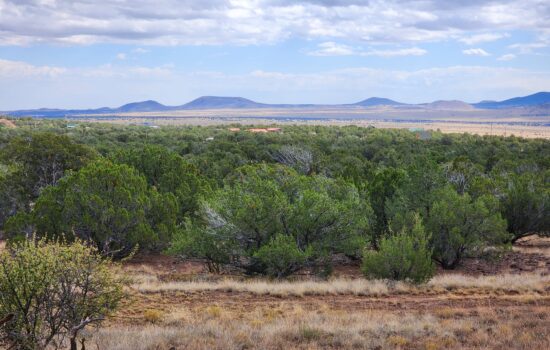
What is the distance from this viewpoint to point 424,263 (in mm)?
18016

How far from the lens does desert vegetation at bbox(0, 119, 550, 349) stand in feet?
32.8

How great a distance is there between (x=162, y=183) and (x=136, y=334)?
61.5 ft

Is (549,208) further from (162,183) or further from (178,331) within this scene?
(178,331)

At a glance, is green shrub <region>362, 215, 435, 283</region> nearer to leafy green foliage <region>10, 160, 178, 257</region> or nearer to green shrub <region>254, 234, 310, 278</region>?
green shrub <region>254, 234, 310, 278</region>

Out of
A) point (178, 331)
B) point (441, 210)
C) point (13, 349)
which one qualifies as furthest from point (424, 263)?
point (13, 349)

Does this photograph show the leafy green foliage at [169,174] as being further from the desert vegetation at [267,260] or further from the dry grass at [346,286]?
the dry grass at [346,286]

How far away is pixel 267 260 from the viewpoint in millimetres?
18688

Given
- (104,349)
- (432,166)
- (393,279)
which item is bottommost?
(393,279)

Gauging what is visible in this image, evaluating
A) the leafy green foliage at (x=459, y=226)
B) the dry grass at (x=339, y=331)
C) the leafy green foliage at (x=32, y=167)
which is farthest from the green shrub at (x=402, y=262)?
the leafy green foliage at (x=32, y=167)

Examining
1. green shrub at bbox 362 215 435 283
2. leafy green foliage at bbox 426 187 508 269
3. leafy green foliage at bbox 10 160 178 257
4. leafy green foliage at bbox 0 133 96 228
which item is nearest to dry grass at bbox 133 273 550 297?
green shrub at bbox 362 215 435 283

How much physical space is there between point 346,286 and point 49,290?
375 inches

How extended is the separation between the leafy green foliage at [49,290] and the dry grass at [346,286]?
6772 millimetres

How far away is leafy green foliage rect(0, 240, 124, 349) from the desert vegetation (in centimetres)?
3

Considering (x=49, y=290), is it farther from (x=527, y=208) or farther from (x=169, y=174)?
(x=527, y=208)
